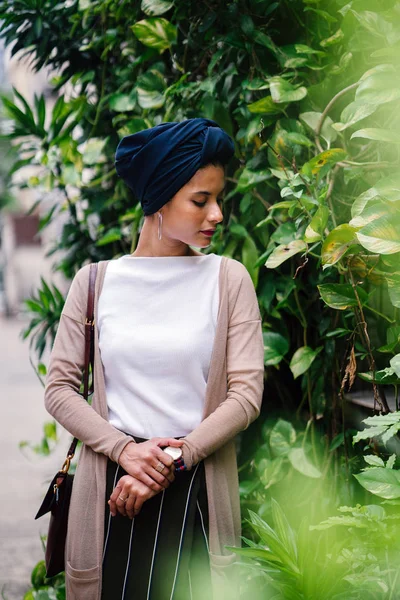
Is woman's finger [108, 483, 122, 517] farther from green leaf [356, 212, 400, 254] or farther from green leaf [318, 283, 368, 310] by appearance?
green leaf [356, 212, 400, 254]

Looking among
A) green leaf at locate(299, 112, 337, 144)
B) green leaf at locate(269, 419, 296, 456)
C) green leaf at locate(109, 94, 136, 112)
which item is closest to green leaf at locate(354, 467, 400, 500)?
green leaf at locate(269, 419, 296, 456)

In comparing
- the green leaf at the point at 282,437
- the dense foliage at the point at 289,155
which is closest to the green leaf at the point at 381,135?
the dense foliage at the point at 289,155

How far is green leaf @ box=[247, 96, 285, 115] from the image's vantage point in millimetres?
2172

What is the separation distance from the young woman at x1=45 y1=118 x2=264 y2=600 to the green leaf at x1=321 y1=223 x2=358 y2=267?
23 cm

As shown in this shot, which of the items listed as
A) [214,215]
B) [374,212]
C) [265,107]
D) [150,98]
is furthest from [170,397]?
[150,98]

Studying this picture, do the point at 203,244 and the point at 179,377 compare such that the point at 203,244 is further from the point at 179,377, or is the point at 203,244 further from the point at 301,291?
the point at 301,291

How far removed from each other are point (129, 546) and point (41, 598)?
3.81ft

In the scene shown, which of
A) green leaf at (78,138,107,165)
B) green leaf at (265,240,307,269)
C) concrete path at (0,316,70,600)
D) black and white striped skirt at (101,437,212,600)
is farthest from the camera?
concrete path at (0,316,70,600)

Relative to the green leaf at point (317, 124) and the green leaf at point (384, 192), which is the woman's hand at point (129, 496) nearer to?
the green leaf at point (384, 192)

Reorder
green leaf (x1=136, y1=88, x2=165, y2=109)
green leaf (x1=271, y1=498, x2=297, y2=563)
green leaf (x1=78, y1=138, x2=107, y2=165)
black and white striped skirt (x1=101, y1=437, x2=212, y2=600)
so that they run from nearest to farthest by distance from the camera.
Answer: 1. green leaf (x1=271, y1=498, x2=297, y2=563)
2. black and white striped skirt (x1=101, y1=437, x2=212, y2=600)
3. green leaf (x1=136, y1=88, x2=165, y2=109)
4. green leaf (x1=78, y1=138, x2=107, y2=165)

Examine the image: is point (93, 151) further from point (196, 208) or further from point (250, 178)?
point (196, 208)

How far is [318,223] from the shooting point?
180cm

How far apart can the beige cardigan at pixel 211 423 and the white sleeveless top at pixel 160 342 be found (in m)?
0.03

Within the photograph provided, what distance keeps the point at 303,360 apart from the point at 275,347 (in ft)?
0.44
